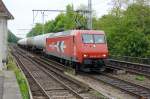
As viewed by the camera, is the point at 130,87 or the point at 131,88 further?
the point at 130,87

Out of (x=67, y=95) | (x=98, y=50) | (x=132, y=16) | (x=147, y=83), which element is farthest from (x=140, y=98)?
(x=132, y=16)

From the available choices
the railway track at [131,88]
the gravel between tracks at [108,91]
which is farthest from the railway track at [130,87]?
the gravel between tracks at [108,91]

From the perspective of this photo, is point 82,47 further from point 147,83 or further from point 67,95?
point 67,95

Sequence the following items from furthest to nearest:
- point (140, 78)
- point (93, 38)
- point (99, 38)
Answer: point (99, 38) < point (93, 38) < point (140, 78)

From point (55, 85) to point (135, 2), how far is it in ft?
76.3

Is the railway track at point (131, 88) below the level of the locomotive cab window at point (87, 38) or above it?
below

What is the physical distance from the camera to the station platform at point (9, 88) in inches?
632

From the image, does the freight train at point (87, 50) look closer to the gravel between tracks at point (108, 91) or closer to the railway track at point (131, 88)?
the railway track at point (131, 88)

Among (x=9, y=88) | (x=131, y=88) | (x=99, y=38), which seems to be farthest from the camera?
(x=99, y=38)

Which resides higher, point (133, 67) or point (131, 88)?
point (133, 67)

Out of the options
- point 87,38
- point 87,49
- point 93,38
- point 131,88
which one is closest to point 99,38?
point 93,38

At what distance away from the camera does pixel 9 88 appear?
60.4 ft

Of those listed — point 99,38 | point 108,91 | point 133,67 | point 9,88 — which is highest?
point 99,38

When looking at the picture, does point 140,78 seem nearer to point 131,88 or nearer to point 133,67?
point 131,88
